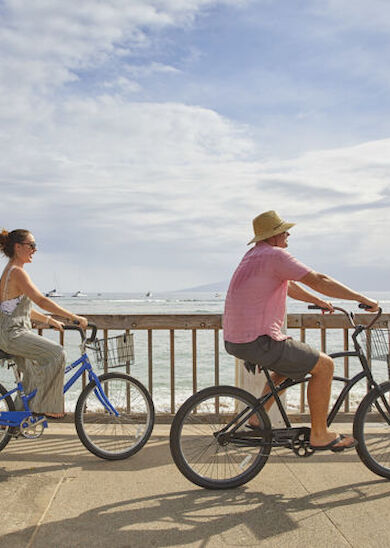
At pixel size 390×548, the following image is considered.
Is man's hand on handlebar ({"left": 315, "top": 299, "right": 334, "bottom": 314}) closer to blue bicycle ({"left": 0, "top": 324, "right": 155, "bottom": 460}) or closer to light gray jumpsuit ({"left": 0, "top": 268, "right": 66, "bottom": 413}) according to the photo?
blue bicycle ({"left": 0, "top": 324, "right": 155, "bottom": 460})

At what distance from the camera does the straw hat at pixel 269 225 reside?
12.9 feet

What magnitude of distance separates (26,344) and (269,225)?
6.50 feet

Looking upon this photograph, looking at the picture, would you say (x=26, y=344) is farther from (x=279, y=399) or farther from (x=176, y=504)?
(x=279, y=399)

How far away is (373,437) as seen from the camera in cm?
424

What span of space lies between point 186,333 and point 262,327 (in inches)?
887

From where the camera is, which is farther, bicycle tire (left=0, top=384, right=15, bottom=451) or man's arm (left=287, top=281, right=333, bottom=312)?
bicycle tire (left=0, top=384, right=15, bottom=451)

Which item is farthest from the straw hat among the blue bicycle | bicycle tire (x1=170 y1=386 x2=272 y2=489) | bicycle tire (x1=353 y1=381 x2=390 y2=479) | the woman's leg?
the woman's leg

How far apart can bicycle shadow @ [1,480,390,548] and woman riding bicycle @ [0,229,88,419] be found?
1.12 meters

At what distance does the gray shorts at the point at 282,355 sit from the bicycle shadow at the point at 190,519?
2.64ft

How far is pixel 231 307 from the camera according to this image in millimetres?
3896

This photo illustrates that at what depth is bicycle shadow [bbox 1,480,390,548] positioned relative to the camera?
3158mm

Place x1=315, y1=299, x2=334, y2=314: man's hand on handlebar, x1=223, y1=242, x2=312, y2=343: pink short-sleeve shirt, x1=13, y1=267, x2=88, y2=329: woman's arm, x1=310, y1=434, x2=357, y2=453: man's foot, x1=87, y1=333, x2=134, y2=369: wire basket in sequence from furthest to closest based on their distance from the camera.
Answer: x1=87, y1=333, x2=134, y2=369: wire basket → x1=13, y1=267, x2=88, y2=329: woman's arm → x1=315, y1=299, x2=334, y2=314: man's hand on handlebar → x1=310, y1=434, x2=357, y2=453: man's foot → x1=223, y1=242, x2=312, y2=343: pink short-sleeve shirt

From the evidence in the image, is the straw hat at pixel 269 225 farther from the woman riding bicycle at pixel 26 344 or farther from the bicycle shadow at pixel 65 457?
the bicycle shadow at pixel 65 457

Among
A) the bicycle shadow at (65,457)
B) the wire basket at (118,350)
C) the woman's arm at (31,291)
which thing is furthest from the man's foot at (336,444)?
the woman's arm at (31,291)
